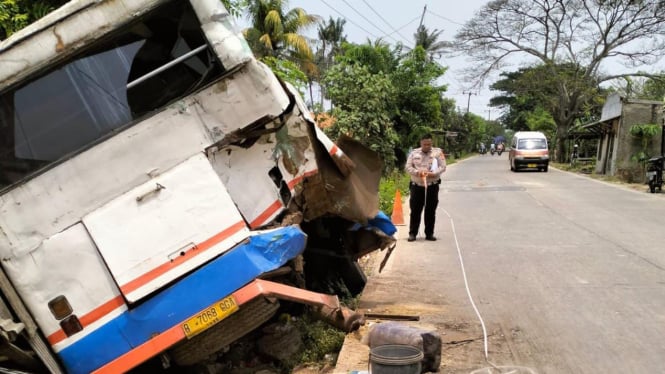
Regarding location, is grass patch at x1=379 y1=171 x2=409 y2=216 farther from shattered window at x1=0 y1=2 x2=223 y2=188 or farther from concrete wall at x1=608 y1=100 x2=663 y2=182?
concrete wall at x1=608 y1=100 x2=663 y2=182

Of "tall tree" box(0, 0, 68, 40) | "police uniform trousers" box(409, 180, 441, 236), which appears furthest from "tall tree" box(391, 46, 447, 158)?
"tall tree" box(0, 0, 68, 40)

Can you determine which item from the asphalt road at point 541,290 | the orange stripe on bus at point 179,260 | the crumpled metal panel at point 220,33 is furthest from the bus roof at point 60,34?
the asphalt road at point 541,290

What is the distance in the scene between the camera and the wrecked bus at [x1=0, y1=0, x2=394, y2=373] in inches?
162

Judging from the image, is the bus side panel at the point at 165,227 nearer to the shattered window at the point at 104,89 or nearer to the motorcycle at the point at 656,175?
the shattered window at the point at 104,89

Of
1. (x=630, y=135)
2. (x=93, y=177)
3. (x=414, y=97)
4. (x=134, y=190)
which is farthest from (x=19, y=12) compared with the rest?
(x=630, y=135)

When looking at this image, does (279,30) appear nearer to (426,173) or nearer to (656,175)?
(656,175)

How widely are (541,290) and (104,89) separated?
5.08 meters

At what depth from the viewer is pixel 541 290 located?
6953 mm

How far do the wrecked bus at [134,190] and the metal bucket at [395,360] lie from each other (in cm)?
71

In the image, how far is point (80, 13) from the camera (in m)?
4.21

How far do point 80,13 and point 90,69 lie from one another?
1.24 ft

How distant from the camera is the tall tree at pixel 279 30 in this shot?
92.4ft

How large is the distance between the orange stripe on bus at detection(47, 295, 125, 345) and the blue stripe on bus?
0.07 m

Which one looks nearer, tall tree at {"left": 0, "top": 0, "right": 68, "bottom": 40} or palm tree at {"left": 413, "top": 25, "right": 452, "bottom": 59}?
tall tree at {"left": 0, "top": 0, "right": 68, "bottom": 40}
